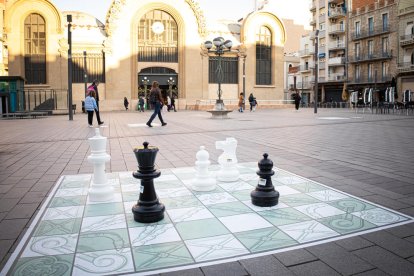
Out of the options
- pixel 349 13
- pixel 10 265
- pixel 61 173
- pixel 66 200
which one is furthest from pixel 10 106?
pixel 349 13

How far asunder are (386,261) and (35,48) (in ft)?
131

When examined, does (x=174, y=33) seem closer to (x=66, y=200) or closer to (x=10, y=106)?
(x=10, y=106)

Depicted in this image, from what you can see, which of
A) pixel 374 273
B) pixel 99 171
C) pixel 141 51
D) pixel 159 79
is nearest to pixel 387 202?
pixel 374 273

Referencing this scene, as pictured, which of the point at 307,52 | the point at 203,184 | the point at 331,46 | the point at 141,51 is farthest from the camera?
the point at 307,52

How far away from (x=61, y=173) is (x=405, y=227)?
16.2ft

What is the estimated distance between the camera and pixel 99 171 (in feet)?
13.8

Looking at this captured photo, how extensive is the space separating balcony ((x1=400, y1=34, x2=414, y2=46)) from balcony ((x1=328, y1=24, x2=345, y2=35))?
1254 centimetres

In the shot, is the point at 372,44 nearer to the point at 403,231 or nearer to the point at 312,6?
the point at 312,6

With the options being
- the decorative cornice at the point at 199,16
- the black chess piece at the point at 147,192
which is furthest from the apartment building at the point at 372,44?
the black chess piece at the point at 147,192

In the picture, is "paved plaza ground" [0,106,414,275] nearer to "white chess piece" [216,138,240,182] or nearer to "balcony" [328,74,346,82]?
"white chess piece" [216,138,240,182]

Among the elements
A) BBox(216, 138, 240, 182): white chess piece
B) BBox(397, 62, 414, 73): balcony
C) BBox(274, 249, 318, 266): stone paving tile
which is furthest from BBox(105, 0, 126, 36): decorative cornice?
BBox(274, 249, 318, 266): stone paving tile

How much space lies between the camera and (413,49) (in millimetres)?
41781

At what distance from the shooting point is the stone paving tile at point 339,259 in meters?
2.49

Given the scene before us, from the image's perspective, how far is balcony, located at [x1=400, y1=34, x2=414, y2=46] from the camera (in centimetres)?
4097
